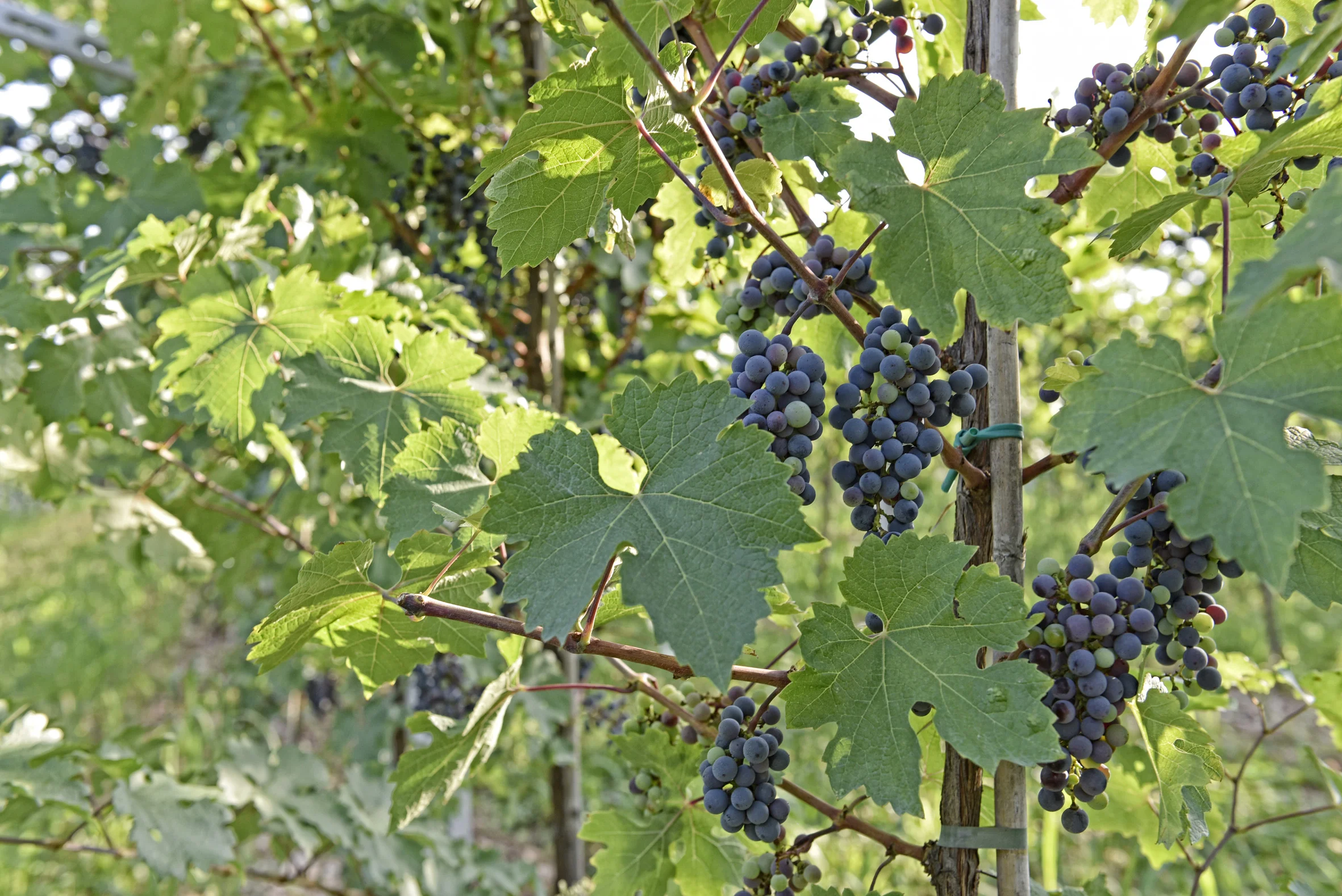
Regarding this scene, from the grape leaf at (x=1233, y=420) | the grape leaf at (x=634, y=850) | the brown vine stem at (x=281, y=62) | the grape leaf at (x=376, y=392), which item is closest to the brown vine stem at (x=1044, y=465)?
the grape leaf at (x=1233, y=420)

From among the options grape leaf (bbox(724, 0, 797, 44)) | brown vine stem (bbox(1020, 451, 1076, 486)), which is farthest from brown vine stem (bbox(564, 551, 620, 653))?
grape leaf (bbox(724, 0, 797, 44))

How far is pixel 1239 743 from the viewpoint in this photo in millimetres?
5137

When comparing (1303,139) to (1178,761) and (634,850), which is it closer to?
(1178,761)

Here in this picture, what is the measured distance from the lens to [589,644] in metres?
0.98

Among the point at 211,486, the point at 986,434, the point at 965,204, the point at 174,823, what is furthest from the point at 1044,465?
the point at 211,486

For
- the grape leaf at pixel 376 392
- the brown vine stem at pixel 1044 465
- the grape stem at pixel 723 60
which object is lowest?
the brown vine stem at pixel 1044 465

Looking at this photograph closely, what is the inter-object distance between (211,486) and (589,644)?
5.40 ft

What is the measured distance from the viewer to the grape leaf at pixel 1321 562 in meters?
0.95

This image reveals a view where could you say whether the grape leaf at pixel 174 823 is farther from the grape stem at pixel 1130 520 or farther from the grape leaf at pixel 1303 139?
the grape leaf at pixel 1303 139

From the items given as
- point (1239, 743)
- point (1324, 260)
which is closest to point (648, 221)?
point (1324, 260)

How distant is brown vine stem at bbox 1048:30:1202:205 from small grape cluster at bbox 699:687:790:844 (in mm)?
729

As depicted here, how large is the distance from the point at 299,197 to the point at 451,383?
0.69 m

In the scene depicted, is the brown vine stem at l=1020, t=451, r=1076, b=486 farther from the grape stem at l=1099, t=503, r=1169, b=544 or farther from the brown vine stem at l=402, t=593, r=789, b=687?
the brown vine stem at l=402, t=593, r=789, b=687

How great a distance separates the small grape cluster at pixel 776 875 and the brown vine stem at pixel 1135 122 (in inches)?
34.9
